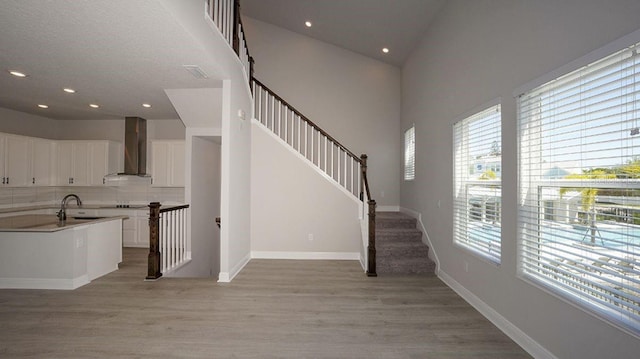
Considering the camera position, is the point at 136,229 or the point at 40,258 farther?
the point at 136,229

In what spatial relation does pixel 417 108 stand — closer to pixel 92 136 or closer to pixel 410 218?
pixel 410 218

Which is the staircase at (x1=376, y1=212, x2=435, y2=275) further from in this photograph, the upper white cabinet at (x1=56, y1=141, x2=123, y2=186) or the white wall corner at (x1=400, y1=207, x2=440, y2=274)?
the upper white cabinet at (x1=56, y1=141, x2=123, y2=186)

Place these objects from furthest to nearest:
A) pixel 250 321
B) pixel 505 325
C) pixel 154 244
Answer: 1. pixel 154 244
2. pixel 250 321
3. pixel 505 325

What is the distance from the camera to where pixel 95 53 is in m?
3.34

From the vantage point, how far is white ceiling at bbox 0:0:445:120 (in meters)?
2.63

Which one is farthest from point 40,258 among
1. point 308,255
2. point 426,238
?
point 426,238

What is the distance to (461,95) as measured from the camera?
387 cm

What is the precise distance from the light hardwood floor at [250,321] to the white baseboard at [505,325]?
0.21 ft

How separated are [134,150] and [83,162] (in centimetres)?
133

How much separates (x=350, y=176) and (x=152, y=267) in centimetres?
425

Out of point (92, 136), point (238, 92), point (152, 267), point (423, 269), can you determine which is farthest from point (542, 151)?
point (92, 136)

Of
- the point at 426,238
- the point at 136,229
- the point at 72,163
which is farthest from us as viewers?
the point at 72,163

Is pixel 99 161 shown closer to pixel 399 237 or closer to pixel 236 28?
pixel 236 28

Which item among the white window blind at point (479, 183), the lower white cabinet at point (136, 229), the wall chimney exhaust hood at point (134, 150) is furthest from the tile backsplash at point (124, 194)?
the white window blind at point (479, 183)
